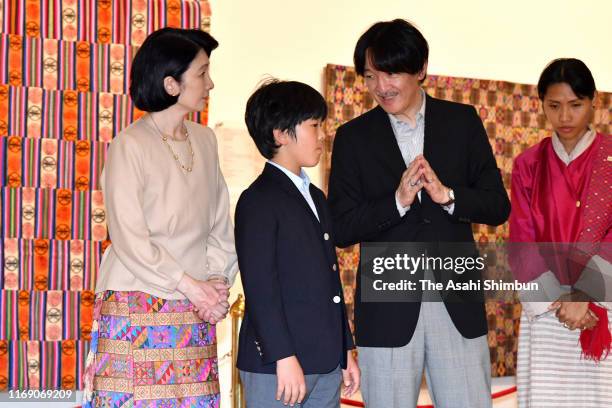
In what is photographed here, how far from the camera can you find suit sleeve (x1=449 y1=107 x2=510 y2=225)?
2398 millimetres

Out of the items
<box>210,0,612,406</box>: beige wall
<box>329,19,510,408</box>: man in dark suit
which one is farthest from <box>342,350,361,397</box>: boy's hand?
<box>210,0,612,406</box>: beige wall

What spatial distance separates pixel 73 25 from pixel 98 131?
62 centimetres

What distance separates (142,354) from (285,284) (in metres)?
0.44

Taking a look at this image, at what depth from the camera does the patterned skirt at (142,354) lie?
2.21 metres

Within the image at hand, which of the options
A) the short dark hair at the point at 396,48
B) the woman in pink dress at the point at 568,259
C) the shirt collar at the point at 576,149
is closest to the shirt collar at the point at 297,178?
the short dark hair at the point at 396,48

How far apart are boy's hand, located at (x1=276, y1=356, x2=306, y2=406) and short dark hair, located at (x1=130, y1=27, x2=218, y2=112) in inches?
32.7

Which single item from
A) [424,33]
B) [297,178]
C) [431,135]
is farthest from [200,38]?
[424,33]

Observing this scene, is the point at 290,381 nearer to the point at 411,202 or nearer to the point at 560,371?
the point at 411,202

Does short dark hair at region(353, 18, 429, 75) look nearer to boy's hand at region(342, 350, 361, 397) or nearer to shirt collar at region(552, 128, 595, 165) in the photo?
shirt collar at region(552, 128, 595, 165)

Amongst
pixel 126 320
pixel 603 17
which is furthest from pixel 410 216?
pixel 603 17

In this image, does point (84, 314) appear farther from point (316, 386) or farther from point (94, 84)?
point (316, 386)

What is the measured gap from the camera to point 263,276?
211cm

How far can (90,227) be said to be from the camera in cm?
466

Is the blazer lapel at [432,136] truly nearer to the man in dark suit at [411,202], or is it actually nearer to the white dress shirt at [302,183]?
the man in dark suit at [411,202]
